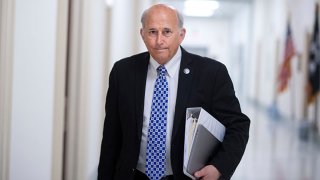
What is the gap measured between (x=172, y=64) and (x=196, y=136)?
0.34m

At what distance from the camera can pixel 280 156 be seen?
18.9 feet

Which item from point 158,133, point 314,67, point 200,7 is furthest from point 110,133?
point 200,7

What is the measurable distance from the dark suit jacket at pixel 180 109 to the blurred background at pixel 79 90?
72 cm

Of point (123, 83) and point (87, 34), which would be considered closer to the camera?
point (123, 83)

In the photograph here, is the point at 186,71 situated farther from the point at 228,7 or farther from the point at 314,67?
the point at 228,7

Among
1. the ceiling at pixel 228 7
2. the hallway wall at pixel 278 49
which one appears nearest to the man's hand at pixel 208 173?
the hallway wall at pixel 278 49

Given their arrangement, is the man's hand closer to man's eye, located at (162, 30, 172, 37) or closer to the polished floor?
man's eye, located at (162, 30, 172, 37)

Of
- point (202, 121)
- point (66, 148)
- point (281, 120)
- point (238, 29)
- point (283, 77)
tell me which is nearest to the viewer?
point (202, 121)

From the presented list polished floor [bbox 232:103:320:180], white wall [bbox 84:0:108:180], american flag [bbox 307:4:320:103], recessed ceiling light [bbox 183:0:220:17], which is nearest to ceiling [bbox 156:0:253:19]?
recessed ceiling light [bbox 183:0:220:17]

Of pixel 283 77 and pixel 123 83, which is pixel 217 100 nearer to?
pixel 123 83

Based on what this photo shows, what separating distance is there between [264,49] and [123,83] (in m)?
11.7

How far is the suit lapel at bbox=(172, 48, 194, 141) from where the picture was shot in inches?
63.9

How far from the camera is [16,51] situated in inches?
88.2

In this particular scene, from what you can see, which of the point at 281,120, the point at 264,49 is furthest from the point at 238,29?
the point at 281,120
